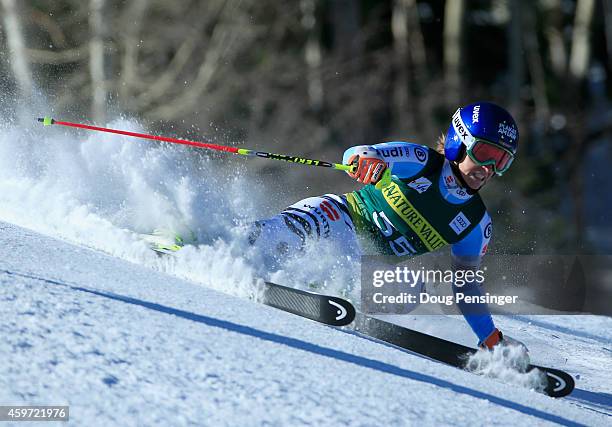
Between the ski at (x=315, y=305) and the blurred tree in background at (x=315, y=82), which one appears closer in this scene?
the ski at (x=315, y=305)

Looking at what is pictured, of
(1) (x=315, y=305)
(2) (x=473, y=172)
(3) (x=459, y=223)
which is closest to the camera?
(1) (x=315, y=305)

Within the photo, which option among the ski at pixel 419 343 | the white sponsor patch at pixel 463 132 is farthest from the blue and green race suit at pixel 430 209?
the ski at pixel 419 343

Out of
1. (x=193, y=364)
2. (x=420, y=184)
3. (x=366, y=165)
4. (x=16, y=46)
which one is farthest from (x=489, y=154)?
(x=16, y=46)

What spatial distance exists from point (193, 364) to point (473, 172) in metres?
2.24

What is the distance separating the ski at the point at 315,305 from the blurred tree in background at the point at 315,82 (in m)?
8.30

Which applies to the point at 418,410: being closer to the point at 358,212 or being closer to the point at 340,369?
the point at 340,369

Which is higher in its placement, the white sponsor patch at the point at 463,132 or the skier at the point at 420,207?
the white sponsor patch at the point at 463,132

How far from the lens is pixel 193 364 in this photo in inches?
95.2

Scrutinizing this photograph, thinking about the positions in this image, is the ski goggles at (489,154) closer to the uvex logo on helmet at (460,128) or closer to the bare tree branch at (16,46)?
the uvex logo on helmet at (460,128)

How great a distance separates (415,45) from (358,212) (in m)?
12.1

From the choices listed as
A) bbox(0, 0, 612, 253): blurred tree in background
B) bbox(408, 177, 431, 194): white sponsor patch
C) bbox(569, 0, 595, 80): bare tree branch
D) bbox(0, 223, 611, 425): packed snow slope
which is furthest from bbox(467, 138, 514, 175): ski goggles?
bbox(569, 0, 595, 80): bare tree branch

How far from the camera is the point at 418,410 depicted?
8.32 feet

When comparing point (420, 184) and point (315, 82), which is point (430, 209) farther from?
point (315, 82)

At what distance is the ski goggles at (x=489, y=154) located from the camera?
4121 millimetres
